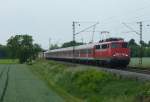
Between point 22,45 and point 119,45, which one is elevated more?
point 22,45

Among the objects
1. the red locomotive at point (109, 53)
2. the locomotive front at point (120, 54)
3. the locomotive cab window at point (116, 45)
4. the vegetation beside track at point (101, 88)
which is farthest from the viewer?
the locomotive cab window at point (116, 45)

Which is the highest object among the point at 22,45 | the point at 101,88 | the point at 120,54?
the point at 22,45

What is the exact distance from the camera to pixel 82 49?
2552 inches

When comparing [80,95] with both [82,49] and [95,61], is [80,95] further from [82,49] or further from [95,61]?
[82,49]

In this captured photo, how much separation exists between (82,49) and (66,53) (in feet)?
63.0

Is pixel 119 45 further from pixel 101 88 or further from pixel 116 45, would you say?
pixel 101 88

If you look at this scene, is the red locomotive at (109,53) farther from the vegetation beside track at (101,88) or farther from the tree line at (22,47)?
the tree line at (22,47)

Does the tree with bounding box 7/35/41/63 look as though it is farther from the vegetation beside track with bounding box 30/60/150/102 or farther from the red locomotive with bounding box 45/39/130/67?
the vegetation beside track with bounding box 30/60/150/102

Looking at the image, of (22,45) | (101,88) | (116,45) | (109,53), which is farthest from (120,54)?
(22,45)

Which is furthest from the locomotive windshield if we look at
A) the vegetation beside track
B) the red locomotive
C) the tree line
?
the tree line

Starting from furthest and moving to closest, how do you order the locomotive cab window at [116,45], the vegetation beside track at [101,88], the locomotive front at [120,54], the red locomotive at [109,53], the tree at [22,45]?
the tree at [22,45]
the locomotive cab window at [116,45]
the red locomotive at [109,53]
the locomotive front at [120,54]
the vegetation beside track at [101,88]

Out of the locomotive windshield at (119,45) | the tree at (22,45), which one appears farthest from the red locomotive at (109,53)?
the tree at (22,45)

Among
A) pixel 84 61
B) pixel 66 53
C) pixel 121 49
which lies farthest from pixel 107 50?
pixel 66 53

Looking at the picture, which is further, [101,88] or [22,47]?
[22,47]
